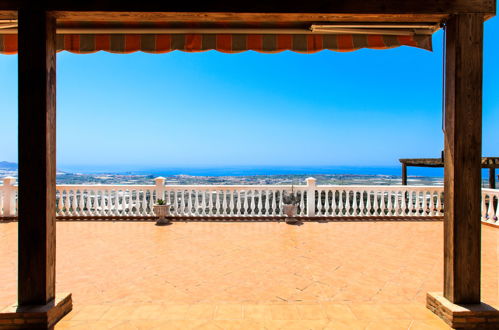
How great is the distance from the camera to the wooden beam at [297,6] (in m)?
2.09

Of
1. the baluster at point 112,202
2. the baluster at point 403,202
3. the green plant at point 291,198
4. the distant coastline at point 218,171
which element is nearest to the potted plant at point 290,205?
the green plant at point 291,198

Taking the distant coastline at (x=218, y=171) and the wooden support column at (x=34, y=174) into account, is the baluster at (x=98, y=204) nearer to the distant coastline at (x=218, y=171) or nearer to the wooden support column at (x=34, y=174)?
the wooden support column at (x=34, y=174)

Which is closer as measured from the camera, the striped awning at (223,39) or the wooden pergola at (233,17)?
the wooden pergola at (233,17)

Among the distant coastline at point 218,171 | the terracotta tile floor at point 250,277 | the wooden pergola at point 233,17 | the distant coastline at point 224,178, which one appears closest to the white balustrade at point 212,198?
the distant coastline at point 224,178

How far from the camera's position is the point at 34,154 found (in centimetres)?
201

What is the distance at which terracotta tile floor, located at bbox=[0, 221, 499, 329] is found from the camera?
220cm

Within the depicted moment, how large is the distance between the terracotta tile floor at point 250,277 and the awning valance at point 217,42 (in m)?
2.48

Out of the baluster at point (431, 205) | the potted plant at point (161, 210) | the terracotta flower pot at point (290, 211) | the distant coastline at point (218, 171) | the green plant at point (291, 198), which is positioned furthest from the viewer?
the distant coastline at point (218, 171)

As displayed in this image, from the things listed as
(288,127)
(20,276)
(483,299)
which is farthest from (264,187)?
(288,127)

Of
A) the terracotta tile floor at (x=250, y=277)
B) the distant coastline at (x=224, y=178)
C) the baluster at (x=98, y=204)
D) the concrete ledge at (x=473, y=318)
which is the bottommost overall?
the terracotta tile floor at (x=250, y=277)

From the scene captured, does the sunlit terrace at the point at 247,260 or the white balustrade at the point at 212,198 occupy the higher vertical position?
the white balustrade at the point at 212,198

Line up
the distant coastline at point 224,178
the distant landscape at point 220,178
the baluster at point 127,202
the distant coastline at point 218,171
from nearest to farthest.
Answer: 1. the baluster at point 127,202
2. the distant landscape at point 220,178
3. the distant coastline at point 224,178
4. the distant coastline at point 218,171

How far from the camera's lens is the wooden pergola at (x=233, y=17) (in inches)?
79.3

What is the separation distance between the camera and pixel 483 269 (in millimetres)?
3229
